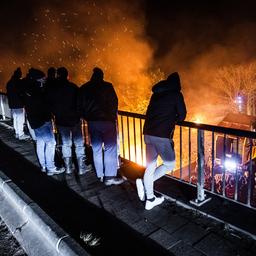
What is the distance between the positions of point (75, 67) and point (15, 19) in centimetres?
1101

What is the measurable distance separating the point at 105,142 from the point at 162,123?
1570 millimetres

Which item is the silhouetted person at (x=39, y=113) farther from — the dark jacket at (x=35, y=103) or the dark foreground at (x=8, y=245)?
the dark foreground at (x=8, y=245)

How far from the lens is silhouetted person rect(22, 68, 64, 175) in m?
5.71

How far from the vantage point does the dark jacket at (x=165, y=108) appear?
4.11 metres

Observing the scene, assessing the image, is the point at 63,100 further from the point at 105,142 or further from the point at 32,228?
the point at 32,228

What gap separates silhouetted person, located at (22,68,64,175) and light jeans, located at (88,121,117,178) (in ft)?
3.80

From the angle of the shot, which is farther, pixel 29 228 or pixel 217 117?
pixel 217 117

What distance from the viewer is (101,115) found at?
5.19m

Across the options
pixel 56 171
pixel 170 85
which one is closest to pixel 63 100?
pixel 56 171

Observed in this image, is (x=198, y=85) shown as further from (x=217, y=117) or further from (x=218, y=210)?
(x=218, y=210)

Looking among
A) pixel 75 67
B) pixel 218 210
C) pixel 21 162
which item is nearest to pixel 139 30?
pixel 75 67

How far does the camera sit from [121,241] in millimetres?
3879

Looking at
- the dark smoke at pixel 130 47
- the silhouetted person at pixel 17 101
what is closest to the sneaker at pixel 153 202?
the silhouetted person at pixel 17 101

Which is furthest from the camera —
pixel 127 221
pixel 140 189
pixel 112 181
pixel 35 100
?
pixel 35 100
